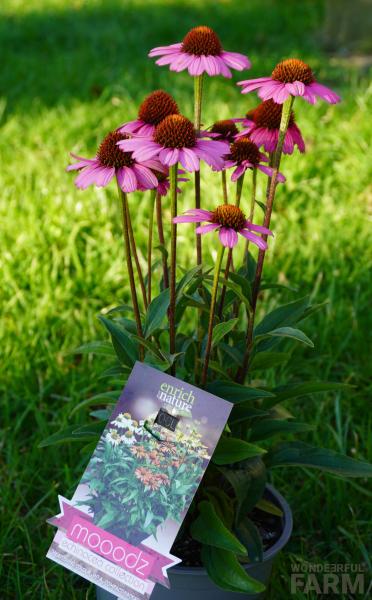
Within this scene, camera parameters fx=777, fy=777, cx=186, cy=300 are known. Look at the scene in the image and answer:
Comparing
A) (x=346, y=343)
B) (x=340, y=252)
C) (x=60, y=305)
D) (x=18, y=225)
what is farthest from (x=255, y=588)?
(x=18, y=225)

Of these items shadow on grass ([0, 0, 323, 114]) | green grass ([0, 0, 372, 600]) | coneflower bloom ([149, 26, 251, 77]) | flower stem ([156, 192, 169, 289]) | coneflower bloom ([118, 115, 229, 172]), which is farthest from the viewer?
shadow on grass ([0, 0, 323, 114])

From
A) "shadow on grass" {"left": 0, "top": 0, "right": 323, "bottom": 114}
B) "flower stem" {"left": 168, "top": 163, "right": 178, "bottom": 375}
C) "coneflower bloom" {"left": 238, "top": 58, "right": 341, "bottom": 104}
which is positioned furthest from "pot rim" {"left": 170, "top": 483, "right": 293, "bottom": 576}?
"shadow on grass" {"left": 0, "top": 0, "right": 323, "bottom": 114}

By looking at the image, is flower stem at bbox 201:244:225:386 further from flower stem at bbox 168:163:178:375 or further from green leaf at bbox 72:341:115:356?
green leaf at bbox 72:341:115:356

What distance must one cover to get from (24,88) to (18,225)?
150 cm

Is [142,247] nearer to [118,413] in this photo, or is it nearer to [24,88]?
[118,413]

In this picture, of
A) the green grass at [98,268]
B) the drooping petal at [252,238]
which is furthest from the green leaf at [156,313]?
the green grass at [98,268]

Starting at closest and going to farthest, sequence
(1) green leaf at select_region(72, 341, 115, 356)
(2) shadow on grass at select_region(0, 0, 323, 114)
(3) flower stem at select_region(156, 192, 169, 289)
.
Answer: (3) flower stem at select_region(156, 192, 169, 289)
(1) green leaf at select_region(72, 341, 115, 356)
(2) shadow on grass at select_region(0, 0, 323, 114)

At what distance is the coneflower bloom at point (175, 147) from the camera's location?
1037 millimetres

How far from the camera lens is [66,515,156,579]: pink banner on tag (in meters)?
1.09

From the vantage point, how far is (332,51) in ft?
14.6

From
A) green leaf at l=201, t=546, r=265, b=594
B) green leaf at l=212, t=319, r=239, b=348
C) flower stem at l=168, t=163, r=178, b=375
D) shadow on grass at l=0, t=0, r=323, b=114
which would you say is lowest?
green leaf at l=201, t=546, r=265, b=594

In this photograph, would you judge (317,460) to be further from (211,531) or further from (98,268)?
(98,268)

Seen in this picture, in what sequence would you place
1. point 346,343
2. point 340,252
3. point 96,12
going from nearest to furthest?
point 346,343 → point 340,252 → point 96,12

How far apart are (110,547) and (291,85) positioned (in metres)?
0.71
